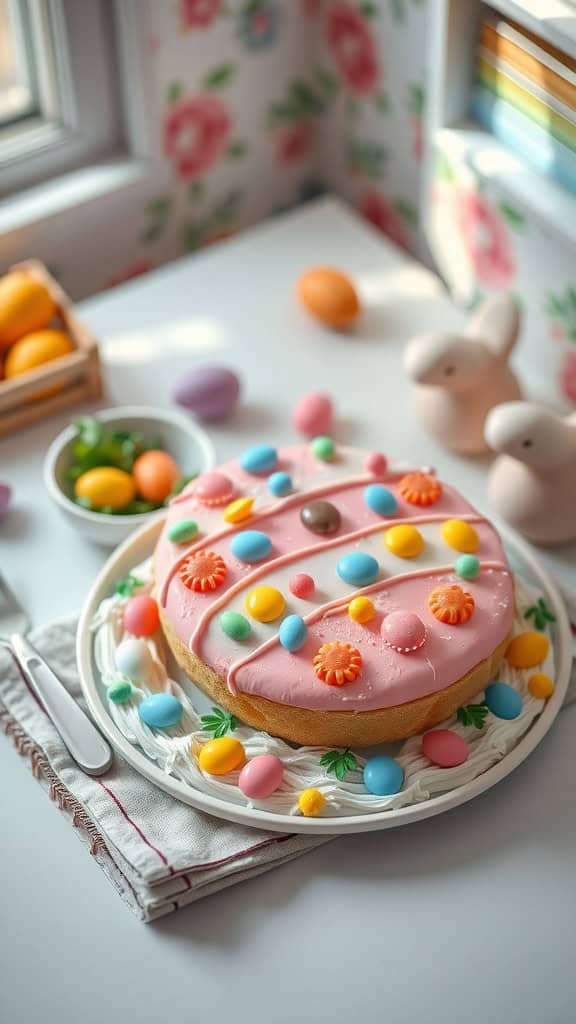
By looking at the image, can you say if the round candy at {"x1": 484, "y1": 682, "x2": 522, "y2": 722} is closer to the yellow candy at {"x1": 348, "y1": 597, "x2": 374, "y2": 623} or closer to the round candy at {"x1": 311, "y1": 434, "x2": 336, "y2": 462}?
the yellow candy at {"x1": 348, "y1": 597, "x2": 374, "y2": 623}

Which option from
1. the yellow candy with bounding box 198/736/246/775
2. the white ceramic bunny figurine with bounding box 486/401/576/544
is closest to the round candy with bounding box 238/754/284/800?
the yellow candy with bounding box 198/736/246/775

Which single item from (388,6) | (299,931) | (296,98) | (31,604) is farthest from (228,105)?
(299,931)

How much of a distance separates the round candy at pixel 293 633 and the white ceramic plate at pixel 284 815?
117 mm

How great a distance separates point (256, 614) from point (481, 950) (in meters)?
0.30

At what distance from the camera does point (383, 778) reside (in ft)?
3.09

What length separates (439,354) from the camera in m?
1.15

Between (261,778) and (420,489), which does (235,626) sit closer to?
(261,778)

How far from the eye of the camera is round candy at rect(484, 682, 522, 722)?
0.98 metres

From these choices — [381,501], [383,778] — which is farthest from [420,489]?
[383,778]

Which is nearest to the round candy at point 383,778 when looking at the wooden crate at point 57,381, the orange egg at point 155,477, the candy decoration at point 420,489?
the candy decoration at point 420,489

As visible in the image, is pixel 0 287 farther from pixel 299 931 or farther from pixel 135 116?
pixel 299 931

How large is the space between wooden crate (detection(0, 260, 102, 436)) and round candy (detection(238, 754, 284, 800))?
0.48 meters

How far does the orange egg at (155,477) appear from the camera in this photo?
1.16 meters

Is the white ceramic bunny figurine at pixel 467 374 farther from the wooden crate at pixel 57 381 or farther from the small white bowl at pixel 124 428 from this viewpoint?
the wooden crate at pixel 57 381
